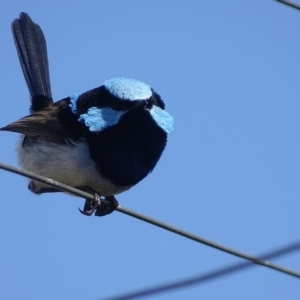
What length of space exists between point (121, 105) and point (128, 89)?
0.11m

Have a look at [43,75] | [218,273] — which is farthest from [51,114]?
[218,273]

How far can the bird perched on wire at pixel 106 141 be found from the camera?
16.9 feet

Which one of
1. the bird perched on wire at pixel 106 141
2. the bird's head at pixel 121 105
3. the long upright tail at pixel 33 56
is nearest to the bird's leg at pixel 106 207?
the bird perched on wire at pixel 106 141

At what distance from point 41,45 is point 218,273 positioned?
4677 mm

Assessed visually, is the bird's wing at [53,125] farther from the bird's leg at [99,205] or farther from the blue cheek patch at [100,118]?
the bird's leg at [99,205]

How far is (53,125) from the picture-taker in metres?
5.56

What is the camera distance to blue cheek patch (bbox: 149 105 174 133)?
203 inches

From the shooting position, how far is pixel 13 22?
23.6 ft

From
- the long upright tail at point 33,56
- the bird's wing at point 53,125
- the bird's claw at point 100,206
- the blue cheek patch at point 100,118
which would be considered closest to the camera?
the bird's claw at point 100,206

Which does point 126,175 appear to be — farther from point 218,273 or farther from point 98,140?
point 218,273

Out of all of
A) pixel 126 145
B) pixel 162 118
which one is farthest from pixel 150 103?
pixel 126 145

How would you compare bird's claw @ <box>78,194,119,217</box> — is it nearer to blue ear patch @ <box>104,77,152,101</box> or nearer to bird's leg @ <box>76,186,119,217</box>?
bird's leg @ <box>76,186,119,217</box>

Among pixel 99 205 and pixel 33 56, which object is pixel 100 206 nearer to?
pixel 99 205

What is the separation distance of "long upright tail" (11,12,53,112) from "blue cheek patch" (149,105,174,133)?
1.52 metres
